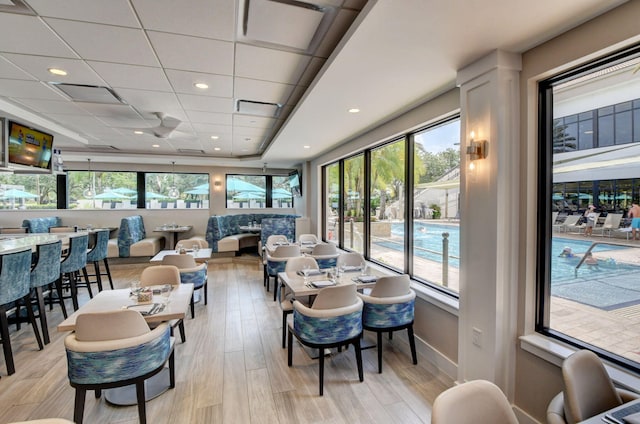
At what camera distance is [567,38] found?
182cm

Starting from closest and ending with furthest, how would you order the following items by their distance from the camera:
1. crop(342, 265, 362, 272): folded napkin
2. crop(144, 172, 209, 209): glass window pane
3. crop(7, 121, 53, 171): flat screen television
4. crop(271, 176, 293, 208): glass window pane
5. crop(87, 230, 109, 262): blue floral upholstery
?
crop(342, 265, 362, 272): folded napkin, crop(7, 121, 53, 171): flat screen television, crop(87, 230, 109, 262): blue floral upholstery, crop(144, 172, 209, 209): glass window pane, crop(271, 176, 293, 208): glass window pane

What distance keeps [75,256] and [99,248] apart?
33.5 inches

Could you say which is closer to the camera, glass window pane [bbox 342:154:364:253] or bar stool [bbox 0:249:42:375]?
bar stool [bbox 0:249:42:375]

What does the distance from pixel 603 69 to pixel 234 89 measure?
3.07 meters

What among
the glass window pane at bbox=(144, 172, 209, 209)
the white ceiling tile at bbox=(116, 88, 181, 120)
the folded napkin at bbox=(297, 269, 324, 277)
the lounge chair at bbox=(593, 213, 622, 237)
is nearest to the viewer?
the lounge chair at bbox=(593, 213, 622, 237)

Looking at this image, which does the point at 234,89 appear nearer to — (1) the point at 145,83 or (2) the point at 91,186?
(1) the point at 145,83

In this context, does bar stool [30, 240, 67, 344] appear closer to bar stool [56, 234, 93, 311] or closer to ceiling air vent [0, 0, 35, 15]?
bar stool [56, 234, 93, 311]

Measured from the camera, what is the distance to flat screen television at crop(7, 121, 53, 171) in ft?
14.2

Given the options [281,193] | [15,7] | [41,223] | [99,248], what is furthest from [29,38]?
[281,193]

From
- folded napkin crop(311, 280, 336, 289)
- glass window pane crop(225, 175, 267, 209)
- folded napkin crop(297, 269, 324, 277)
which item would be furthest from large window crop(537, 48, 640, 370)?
glass window pane crop(225, 175, 267, 209)

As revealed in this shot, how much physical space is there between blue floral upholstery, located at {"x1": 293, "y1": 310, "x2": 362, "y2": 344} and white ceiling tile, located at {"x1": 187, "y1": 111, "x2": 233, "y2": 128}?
3.08 meters

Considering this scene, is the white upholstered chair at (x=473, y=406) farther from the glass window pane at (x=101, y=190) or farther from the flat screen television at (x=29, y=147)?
the glass window pane at (x=101, y=190)

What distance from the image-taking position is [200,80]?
302 centimetres

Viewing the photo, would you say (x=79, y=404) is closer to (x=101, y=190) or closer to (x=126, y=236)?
(x=126, y=236)
